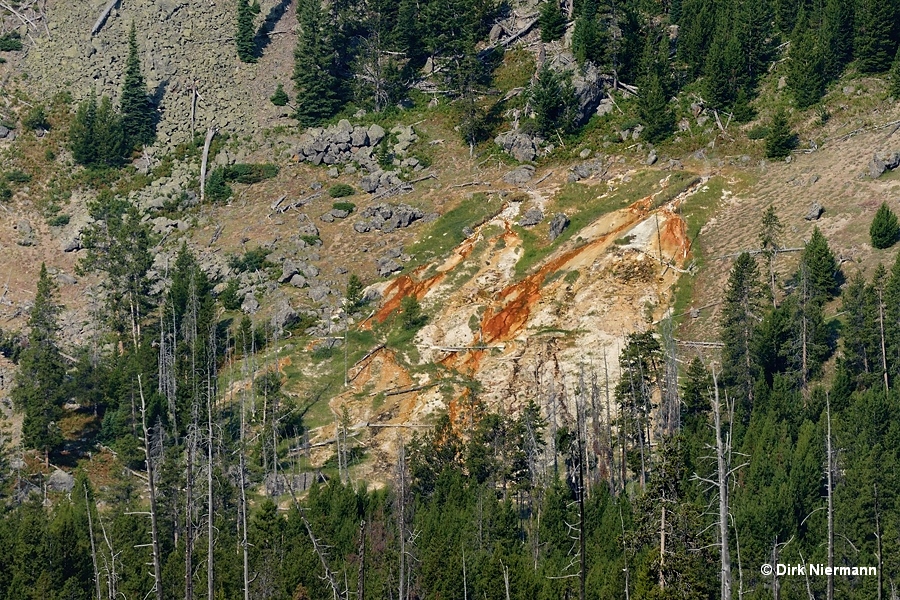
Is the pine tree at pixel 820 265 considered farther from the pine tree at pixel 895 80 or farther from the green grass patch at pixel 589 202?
the pine tree at pixel 895 80

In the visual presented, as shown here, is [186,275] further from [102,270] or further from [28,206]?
[28,206]

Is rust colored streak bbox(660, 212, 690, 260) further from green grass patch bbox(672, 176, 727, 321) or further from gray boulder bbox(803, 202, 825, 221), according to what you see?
gray boulder bbox(803, 202, 825, 221)

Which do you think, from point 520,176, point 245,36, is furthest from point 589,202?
point 245,36

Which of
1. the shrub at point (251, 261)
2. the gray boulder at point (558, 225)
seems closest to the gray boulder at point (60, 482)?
the shrub at point (251, 261)

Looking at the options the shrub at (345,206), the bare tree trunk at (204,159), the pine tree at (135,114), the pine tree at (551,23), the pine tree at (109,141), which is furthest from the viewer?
the pine tree at (135,114)

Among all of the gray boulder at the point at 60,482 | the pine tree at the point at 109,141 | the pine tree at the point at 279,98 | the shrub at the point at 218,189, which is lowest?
the gray boulder at the point at 60,482

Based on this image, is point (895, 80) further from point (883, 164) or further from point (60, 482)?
point (60, 482)
